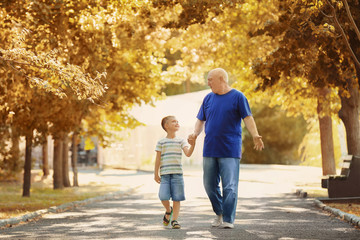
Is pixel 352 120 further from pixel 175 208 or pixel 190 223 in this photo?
pixel 175 208

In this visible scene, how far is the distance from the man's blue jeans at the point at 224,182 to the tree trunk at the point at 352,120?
10189 millimetres

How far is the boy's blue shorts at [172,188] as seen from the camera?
9664mm

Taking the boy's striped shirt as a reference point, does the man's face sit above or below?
above

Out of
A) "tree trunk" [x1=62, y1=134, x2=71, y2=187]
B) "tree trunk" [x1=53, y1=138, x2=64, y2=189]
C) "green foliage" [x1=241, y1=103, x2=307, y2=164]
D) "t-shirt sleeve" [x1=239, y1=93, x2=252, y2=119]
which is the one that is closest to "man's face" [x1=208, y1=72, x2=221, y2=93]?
"t-shirt sleeve" [x1=239, y1=93, x2=252, y2=119]

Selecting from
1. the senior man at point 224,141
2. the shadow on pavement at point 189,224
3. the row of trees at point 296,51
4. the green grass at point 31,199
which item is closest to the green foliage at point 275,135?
the row of trees at point 296,51

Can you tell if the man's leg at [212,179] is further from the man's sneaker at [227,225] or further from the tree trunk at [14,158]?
the tree trunk at [14,158]

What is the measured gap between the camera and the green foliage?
1835 inches

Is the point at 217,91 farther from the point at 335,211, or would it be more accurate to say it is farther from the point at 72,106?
the point at 72,106

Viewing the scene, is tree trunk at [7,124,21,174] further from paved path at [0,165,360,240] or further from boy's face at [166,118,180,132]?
boy's face at [166,118,180,132]

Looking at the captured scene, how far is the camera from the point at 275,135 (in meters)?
47.1

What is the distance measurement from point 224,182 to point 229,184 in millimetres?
97

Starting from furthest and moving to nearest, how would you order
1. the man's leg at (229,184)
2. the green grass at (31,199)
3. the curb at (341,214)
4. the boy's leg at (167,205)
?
1. the green grass at (31,199)
2. the curb at (341,214)
3. the boy's leg at (167,205)
4. the man's leg at (229,184)

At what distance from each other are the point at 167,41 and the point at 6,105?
1175cm

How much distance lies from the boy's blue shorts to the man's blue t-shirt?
610mm
